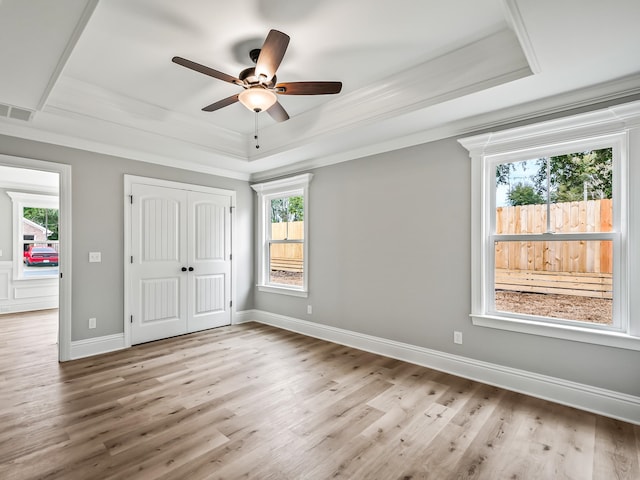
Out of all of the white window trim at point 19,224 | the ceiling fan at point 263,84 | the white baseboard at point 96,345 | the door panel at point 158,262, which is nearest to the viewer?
the ceiling fan at point 263,84

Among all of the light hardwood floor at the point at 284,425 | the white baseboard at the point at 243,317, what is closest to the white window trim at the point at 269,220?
the white baseboard at the point at 243,317

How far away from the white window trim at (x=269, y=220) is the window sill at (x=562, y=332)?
237cm

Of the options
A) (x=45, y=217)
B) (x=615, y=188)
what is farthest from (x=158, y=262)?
(x=615, y=188)

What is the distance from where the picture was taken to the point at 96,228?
12.8 feet

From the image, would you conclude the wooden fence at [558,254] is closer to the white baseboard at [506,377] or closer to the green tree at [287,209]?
the white baseboard at [506,377]

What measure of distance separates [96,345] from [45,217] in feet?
14.9

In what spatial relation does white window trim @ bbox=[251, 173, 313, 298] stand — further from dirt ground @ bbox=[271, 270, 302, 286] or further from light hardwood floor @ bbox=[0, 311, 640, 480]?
light hardwood floor @ bbox=[0, 311, 640, 480]

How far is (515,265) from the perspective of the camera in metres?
3.06

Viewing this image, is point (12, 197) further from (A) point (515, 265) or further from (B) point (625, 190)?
(B) point (625, 190)

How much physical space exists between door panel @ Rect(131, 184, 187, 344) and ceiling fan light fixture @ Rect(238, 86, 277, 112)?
2479mm

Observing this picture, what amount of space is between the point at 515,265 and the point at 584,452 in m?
1.48

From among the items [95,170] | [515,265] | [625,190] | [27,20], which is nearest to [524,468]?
[515,265]

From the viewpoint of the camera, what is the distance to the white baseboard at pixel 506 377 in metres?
2.47

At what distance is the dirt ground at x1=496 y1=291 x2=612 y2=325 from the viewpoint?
8.66 ft
